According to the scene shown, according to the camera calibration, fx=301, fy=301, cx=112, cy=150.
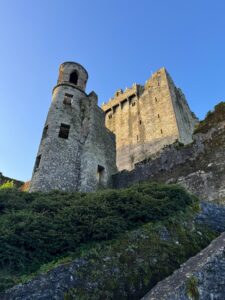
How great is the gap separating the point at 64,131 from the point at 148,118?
14.7m

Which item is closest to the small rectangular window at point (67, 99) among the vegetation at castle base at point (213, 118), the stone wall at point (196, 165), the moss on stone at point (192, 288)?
the stone wall at point (196, 165)

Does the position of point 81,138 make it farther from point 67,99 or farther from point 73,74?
point 73,74

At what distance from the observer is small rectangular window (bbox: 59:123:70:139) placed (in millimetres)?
16028

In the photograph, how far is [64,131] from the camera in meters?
16.2

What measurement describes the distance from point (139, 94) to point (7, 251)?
28.4m

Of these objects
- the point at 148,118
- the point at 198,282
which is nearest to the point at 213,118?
the point at 198,282

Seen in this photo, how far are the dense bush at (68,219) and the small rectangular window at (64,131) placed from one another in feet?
23.9

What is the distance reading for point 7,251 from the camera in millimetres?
5891

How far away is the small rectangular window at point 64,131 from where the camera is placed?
16.0m

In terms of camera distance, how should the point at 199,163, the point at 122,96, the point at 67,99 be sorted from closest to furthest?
the point at 199,163 < the point at 67,99 < the point at 122,96

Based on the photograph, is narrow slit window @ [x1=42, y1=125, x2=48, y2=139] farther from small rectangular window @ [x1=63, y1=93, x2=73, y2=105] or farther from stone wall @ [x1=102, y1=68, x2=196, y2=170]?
stone wall @ [x1=102, y1=68, x2=196, y2=170]

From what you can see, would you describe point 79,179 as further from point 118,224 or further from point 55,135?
point 118,224

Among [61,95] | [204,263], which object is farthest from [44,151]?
[204,263]

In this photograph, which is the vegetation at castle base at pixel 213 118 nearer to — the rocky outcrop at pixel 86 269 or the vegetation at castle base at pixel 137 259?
the vegetation at castle base at pixel 137 259
